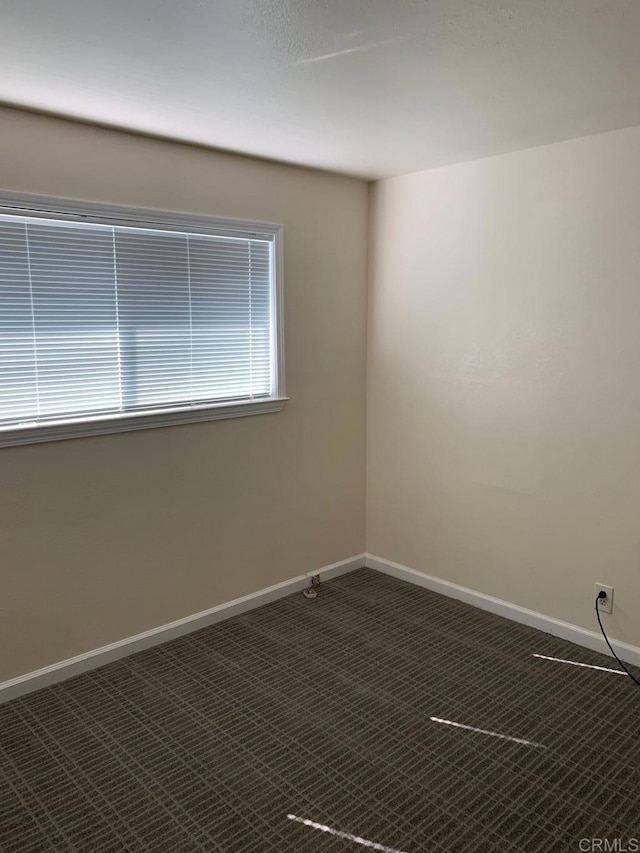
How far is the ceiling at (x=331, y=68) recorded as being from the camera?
1.73 meters

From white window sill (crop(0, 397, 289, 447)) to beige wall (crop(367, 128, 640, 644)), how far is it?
34.8 inches

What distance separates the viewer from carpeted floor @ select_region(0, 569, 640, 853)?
2.06m

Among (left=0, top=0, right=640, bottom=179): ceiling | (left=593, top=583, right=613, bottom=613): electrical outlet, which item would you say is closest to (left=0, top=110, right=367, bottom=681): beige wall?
(left=0, top=0, right=640, bottom=179): ceiling

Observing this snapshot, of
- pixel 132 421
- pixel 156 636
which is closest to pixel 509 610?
pixel 156 636

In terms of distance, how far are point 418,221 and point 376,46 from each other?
1785mm

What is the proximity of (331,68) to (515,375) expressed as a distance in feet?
5.86

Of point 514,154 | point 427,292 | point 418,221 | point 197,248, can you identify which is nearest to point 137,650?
point 197,248

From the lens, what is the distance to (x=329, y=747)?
244 cm

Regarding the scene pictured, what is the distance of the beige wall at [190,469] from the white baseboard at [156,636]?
0.13 feet

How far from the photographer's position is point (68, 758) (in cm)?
240

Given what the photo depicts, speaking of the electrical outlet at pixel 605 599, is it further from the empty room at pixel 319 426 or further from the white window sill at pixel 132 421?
the white window sill at pixel 132 421

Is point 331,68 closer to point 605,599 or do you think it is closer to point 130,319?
point 130,319

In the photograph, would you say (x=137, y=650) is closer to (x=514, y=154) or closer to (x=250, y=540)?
(x=250, y=540)

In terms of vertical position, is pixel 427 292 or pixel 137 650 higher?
pixel 427 292
